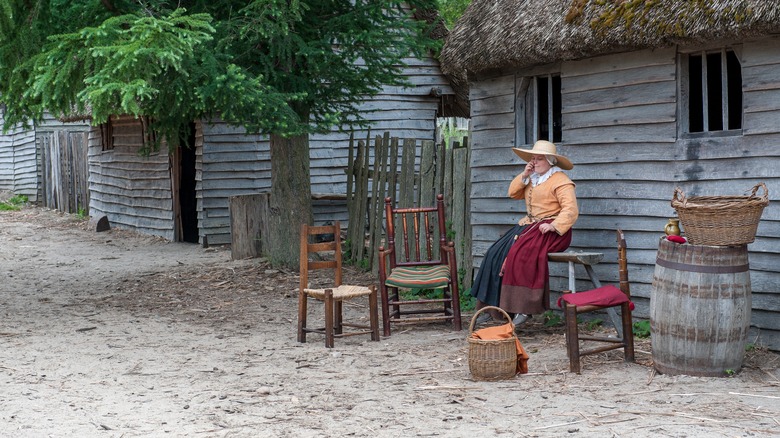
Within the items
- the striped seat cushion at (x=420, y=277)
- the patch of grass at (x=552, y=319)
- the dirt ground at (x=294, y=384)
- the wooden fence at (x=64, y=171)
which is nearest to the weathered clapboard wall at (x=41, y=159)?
the wooden fence at (x=64, y=171)

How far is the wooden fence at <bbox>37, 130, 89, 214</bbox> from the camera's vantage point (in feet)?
71.0

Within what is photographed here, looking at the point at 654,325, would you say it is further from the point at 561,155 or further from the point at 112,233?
the point at 112,233

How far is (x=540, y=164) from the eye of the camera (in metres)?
8.11

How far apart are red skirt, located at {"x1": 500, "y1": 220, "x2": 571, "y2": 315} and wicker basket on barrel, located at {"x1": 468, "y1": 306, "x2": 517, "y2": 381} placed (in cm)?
143

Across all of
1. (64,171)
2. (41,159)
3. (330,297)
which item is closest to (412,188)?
(330,297)

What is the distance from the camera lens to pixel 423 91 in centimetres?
1638

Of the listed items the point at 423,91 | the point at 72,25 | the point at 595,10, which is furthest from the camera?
the point at 423,91

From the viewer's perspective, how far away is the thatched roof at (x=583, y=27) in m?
6.89

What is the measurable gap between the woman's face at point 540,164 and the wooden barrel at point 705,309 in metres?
1.80

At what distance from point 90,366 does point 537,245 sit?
3660 mm

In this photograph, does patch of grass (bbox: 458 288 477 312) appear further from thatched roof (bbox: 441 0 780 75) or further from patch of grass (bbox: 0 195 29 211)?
patch of grass (bbox: 0 195 29 211)

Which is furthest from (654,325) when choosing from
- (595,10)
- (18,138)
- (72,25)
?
(18,138)

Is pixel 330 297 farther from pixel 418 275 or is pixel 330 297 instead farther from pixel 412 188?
pixel 412 188

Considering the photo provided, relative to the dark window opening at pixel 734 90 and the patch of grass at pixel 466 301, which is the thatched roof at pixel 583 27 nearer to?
the dark window opening at pixel 734 90
